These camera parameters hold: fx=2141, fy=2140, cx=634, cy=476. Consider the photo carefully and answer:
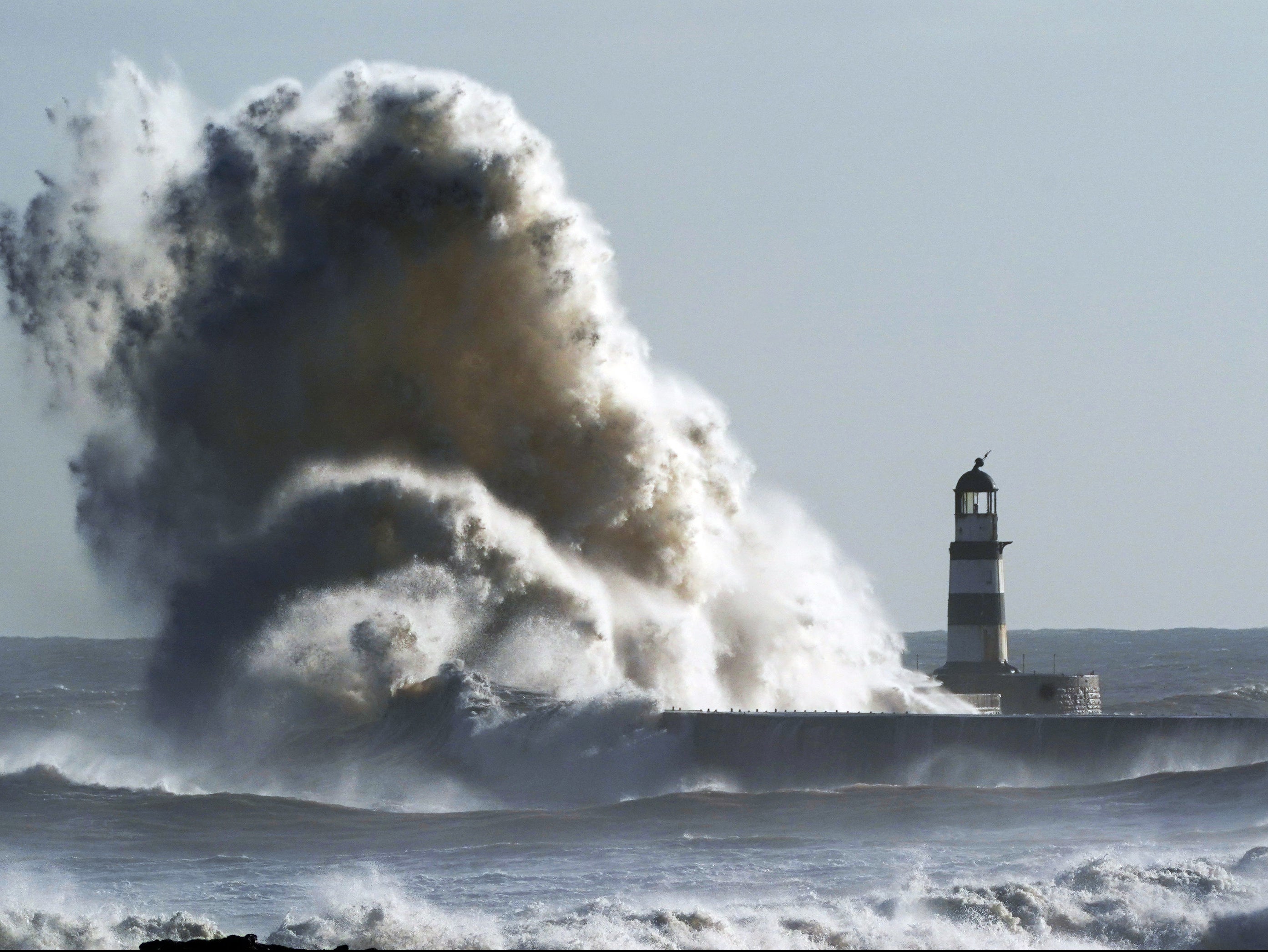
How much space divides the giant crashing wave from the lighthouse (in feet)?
1.93

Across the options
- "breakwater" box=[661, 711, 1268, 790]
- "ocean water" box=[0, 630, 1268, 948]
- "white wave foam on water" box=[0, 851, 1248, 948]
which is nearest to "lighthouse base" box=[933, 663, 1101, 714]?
"breakwater" box=[661, 711, 1268, 790]

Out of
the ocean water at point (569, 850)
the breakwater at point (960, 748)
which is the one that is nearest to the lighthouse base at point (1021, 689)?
the breakwater at point (960, 748)

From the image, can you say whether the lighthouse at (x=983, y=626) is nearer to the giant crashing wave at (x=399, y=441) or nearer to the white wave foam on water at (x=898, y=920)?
the giant crashing wave at (x=399, y=441)

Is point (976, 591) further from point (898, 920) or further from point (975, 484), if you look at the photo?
point (898, 920)

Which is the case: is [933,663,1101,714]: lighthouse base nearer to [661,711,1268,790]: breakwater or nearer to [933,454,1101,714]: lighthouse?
[933,454,1101,714]: lighthouse

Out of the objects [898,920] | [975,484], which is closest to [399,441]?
[975,484]

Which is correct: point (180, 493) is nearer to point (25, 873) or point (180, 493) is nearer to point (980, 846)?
point (25, 873)

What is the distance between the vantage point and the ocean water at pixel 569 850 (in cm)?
1470

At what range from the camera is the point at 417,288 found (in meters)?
25.8

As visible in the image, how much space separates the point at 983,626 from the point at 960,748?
12.9ft

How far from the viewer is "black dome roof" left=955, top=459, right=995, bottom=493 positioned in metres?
25.9

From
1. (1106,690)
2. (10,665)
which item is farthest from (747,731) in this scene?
(10,665)

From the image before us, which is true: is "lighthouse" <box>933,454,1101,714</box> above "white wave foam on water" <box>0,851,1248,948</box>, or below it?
above

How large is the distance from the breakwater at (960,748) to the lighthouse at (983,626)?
104 inches
